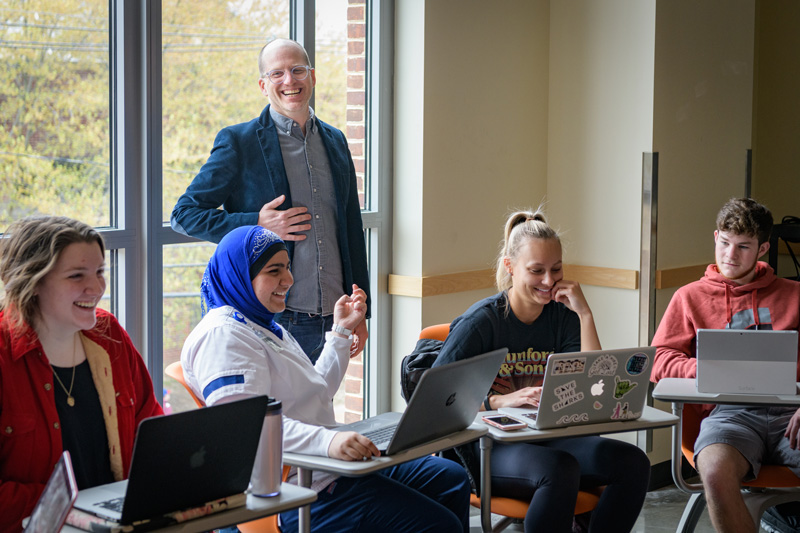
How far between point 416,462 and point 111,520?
1131mm

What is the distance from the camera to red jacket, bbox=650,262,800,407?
3.17 metres

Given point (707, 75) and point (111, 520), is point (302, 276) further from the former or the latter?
point (707, 75)

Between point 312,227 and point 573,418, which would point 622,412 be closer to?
point 573,418

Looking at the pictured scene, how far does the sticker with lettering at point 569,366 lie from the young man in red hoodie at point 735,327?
0.77m

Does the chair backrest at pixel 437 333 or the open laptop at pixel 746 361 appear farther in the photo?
the chair backrest at pixel 437 333

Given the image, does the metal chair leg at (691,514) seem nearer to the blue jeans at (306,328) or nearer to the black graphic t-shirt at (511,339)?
the black graphic t-shirt at (511,339)

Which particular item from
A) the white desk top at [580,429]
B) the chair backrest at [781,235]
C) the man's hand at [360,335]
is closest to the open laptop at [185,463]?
the white desk top at [580,429]

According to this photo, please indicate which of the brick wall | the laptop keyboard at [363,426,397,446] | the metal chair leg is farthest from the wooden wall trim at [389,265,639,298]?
the laptop keyboard at [363,426,397,446]

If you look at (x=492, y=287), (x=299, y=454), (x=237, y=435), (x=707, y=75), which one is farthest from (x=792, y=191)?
(x=237, y=435)

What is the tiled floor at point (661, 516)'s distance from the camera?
351 cm

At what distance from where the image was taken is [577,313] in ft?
9.39

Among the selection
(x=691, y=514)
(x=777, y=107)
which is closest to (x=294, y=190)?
(x=691, y=514)

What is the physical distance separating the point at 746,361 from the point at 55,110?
2.20 metres

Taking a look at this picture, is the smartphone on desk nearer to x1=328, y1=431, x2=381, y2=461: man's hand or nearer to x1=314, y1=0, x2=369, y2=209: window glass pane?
x1=328, y1=431, x2=381, y2=461: man's hand
